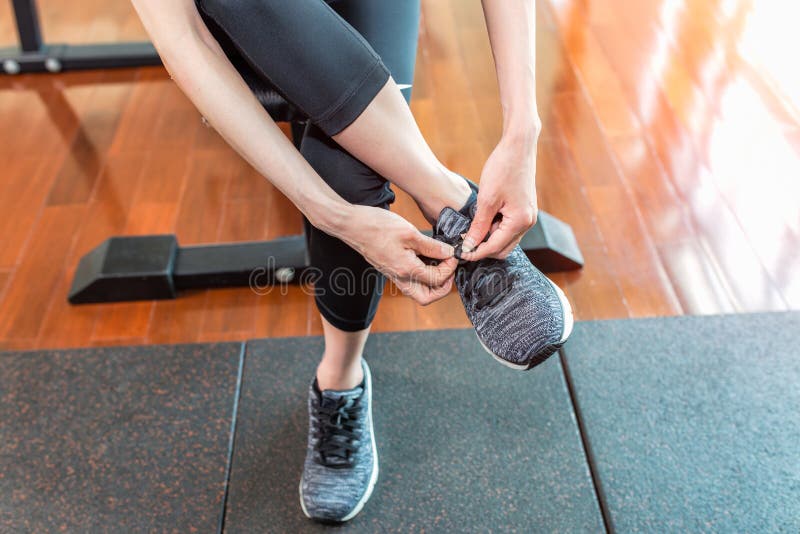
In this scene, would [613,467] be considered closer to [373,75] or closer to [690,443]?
[690,443]

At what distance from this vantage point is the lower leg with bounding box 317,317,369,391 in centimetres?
104

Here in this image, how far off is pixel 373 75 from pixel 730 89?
56.1 inches

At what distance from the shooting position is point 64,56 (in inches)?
81.1

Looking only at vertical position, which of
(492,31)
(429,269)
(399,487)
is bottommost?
(399,487)

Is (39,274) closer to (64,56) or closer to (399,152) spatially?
(64,56)

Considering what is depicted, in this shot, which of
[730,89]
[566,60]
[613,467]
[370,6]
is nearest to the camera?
[370,6]

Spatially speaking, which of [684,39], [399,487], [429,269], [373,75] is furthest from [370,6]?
[684,39]

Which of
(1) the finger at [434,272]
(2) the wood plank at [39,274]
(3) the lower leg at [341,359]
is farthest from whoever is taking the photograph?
(2) the wood plank at [39,274]

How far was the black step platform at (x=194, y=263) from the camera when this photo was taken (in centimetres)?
140

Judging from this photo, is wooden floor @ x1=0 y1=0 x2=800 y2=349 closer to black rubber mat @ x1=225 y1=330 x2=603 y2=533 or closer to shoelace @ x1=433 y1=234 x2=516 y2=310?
black rubber mat @ x1=225 y1=330 x2=603 y2=533

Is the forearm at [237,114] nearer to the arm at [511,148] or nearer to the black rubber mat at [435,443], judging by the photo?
the arm at [511,148]

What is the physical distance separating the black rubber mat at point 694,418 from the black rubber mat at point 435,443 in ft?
0.18

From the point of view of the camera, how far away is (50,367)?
4.23ft

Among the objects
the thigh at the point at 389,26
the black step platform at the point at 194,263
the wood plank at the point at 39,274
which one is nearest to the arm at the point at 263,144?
the thigh at the point at 389,26
